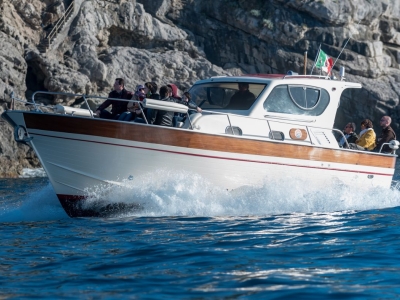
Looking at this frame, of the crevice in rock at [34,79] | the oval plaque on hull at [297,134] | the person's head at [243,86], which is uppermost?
the person's head at [243,86]

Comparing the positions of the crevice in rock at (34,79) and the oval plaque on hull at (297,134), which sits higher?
the crevice in rock at (34,79)

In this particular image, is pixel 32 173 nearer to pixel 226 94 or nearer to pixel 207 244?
pixel 226 94

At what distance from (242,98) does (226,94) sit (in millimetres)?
469

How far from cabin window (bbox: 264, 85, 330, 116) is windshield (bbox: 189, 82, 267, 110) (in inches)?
11.8

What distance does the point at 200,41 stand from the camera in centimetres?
3369

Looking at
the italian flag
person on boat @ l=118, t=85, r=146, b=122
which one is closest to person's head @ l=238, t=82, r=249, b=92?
person on boat @ l=118, t=85, r=146, b=122

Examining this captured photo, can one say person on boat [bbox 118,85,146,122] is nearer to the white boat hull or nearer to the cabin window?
the white boat hull

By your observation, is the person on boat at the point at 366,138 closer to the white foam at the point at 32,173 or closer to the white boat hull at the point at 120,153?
the white boat hull at the point at 120,153

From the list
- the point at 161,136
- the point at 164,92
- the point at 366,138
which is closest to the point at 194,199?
the point at 161,136

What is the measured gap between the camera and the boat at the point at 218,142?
400 inches

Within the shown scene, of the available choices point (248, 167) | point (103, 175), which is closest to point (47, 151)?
point (103, 175)

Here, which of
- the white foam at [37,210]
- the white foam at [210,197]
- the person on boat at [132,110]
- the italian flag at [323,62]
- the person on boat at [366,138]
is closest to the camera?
the white foam at [210,197]

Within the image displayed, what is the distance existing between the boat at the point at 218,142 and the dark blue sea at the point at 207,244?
25cm

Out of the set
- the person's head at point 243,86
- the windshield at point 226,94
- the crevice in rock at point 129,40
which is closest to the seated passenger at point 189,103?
the windshield at point 226,94
